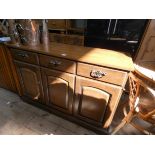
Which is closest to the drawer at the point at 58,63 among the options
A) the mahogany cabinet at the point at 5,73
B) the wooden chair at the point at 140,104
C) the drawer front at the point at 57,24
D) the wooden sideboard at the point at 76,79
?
the wooden sideboard at the point at 76,79

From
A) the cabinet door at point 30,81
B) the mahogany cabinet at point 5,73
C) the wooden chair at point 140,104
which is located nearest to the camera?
the wooden chair at point 140,104

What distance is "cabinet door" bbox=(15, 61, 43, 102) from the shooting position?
4.20 ft

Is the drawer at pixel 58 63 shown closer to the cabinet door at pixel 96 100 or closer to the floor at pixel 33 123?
the cabinet door at pixel 96 100

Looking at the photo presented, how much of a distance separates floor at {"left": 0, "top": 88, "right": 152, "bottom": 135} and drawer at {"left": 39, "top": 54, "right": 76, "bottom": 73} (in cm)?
67

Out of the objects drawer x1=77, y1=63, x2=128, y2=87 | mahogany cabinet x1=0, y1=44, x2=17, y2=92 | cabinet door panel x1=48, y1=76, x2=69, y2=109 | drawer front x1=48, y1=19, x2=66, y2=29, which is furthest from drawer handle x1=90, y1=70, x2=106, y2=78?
drawer front x1=48, y1=19, x2=66, y2=29

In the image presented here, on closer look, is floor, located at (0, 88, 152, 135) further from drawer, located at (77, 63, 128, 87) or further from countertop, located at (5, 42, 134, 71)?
countertop, located at (5, 42, 134, 71)

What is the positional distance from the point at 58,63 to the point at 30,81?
0.51 meters

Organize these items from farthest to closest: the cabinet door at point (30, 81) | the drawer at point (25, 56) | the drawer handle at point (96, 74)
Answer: the cabinet door at point (30, 81) < the drawer at point (25, 56) < the drawer handle at point (96, 74)

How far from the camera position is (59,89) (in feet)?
4.08

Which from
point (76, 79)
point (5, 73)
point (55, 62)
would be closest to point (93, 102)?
point (76, 79)

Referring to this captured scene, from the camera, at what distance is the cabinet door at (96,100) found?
1.00m

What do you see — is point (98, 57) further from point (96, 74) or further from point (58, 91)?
point (58, 91)

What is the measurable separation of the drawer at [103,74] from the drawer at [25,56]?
1.52 feet
